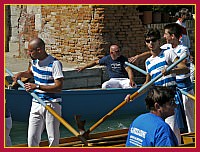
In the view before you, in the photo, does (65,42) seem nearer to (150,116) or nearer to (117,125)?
(117,125)

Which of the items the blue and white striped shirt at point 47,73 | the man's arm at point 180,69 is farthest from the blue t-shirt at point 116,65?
the blue and white striped shirt at point 47,73

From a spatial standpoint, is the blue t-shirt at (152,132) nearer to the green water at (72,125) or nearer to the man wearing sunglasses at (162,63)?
the man wearing sunglasses at (162,63)

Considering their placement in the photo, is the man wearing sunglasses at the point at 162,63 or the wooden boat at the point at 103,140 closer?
the man wearing sunglasses at the point at 162,63

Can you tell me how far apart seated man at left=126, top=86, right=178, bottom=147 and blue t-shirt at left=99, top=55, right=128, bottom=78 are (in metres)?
4.52

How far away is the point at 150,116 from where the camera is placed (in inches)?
149

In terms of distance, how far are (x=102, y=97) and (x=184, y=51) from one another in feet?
10.8

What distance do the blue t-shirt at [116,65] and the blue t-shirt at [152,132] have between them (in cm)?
458

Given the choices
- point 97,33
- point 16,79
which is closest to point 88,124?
point 97,33

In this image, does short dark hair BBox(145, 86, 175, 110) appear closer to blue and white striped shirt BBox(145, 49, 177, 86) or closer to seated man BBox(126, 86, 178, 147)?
seated man BBox(126, 86, 178, 147)

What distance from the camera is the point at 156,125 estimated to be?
3695mm

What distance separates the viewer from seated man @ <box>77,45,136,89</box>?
8.43 meters

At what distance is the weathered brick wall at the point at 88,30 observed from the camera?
11.5 metres

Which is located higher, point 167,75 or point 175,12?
point 175,12

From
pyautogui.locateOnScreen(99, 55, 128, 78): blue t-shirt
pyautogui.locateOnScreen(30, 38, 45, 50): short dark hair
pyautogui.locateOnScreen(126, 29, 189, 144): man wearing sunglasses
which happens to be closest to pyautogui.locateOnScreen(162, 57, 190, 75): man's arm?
pyautogui.locateOnScreen(126, 29, 189, 144): man wearing sunglasses
